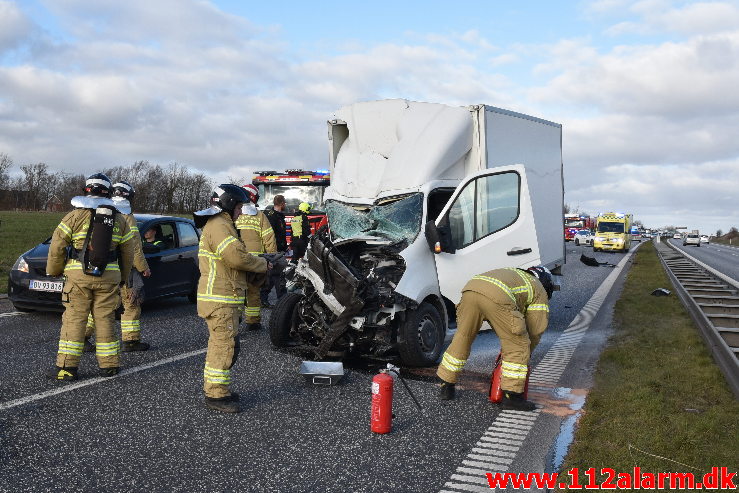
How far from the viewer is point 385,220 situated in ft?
24.0

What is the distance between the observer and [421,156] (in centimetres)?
771

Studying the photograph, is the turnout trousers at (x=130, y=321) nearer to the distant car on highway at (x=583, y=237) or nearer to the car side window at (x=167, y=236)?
the car side window at (x=167, y=236)

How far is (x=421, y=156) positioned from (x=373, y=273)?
2005mm

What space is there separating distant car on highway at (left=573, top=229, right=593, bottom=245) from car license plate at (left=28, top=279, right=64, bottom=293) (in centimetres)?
4577

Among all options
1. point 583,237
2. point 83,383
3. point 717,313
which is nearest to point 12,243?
point 83,383

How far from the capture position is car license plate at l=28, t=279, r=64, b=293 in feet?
28.6

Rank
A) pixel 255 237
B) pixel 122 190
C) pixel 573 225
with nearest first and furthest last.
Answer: pixel 122 190, pixel 255 237, pixel 573 225

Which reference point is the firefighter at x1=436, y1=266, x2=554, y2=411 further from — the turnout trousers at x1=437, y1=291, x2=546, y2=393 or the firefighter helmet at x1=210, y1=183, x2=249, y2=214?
the firefighter helmet at x1=210, y1=183, x2=249, y2=214

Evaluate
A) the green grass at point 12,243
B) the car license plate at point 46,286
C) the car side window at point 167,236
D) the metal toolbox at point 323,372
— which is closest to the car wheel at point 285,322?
the metal toolbox at point 323,372

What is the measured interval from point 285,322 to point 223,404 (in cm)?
217

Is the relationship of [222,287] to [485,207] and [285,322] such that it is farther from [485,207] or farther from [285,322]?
[485,207]

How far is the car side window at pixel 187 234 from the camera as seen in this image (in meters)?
10.6

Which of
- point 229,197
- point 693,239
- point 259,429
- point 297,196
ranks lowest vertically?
point 259,429

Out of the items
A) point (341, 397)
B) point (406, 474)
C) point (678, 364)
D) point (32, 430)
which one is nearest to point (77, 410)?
point (32, 430)
